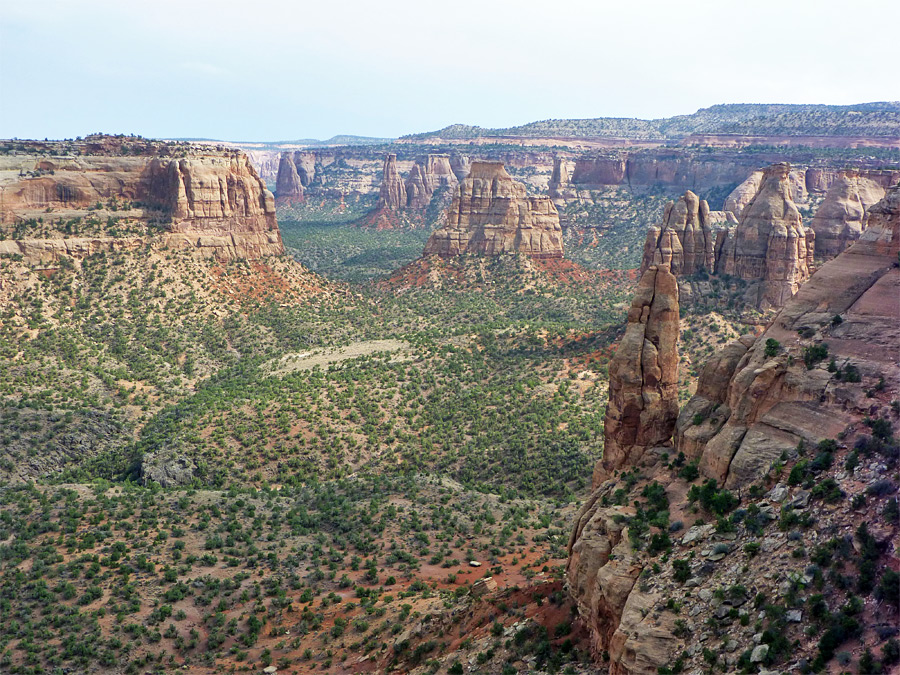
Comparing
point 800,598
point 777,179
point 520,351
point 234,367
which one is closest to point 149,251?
point 234,367

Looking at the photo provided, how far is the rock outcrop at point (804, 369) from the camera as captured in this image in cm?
2708

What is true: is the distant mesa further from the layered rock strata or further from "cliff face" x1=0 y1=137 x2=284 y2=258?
"cliff face" x1=0 y1=137 x2=284 y2=258

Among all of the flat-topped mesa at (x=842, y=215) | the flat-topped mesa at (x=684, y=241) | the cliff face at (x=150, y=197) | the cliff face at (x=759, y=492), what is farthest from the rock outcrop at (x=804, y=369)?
A: the cliff face at (x=150, y=197)

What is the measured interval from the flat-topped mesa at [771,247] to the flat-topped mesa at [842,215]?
5884 millimetres

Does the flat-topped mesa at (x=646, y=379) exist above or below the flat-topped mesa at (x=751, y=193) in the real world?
below

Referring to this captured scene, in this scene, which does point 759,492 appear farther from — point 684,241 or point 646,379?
point 684,241

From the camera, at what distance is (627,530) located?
1120 inches

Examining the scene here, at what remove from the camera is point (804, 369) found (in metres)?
28.2

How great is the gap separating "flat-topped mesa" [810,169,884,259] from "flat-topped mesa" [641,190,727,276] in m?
13.8

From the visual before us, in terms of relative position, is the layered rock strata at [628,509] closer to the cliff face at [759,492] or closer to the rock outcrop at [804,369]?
the cliff face at [759,492]

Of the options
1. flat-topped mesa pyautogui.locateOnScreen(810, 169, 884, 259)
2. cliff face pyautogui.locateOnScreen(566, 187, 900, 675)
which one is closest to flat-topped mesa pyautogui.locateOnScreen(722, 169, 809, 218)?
flat-topped mesa pyautogui.locateOnScreen(810, 169, 884, 259)

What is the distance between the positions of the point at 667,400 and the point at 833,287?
29.4 ft

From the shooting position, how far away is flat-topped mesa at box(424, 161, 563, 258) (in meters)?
134

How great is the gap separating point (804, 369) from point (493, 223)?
10881 centimetres
